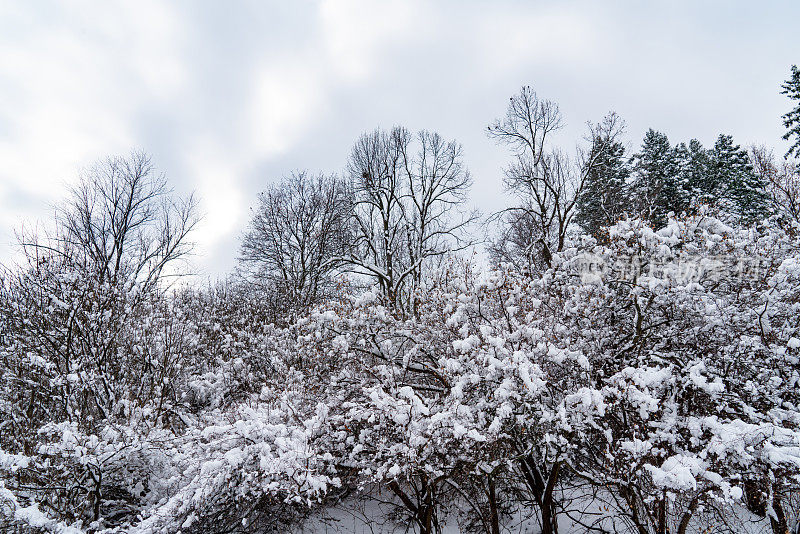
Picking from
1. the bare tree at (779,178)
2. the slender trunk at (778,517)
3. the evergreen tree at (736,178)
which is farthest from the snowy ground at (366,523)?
the evergreen tree at (736,178)

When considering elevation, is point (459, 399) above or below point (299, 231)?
below

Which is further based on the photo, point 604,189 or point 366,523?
point 604,189

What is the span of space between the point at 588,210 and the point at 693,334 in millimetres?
17010

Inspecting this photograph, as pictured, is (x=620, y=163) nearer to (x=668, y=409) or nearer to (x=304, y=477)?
(x=668, y=409)

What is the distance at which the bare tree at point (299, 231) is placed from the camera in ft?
62.8

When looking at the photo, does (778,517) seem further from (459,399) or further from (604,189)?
(604,189)

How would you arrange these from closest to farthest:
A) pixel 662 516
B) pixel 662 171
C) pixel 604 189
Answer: pixel 662 516 < pixel 604 189 < pixel 662 171

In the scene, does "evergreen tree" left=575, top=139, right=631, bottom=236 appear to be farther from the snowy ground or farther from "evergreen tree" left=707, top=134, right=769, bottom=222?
the snowy ground

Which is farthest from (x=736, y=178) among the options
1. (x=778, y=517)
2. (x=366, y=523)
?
(x=366, y=523)

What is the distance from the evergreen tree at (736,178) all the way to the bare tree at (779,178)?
816 millimetres

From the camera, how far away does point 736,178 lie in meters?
22.3

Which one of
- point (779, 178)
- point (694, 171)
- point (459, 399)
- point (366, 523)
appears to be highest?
point (694, 171)

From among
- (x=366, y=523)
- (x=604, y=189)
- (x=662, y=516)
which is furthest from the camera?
(x=604, y=189)

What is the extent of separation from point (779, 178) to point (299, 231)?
20.4 m
